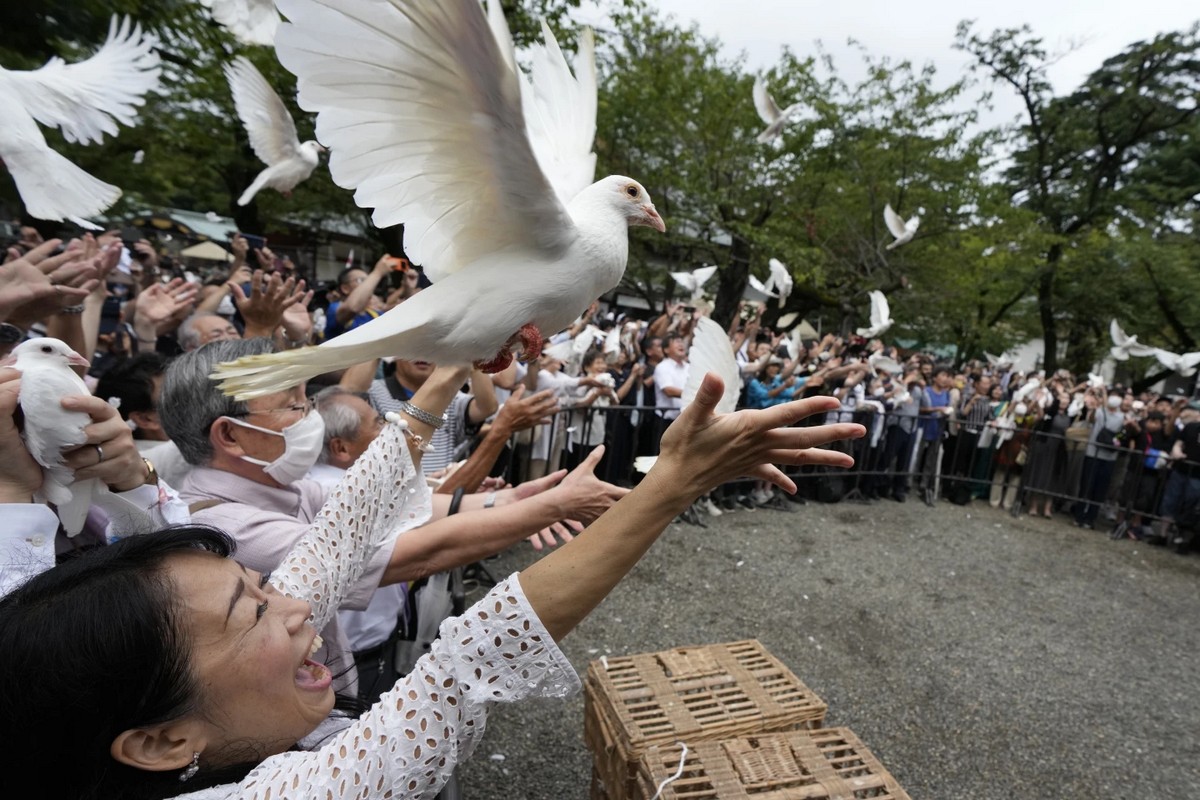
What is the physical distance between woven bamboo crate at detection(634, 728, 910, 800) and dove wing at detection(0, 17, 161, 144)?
8.27 feet

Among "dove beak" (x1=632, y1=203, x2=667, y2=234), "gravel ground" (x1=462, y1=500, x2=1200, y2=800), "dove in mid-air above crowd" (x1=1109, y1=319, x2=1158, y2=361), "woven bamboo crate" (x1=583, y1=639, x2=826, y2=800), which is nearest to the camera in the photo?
"dove beak" (x1=632, y1=203, x2=667, y2=234)

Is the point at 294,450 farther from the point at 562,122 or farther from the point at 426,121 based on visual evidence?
the point at 562,122

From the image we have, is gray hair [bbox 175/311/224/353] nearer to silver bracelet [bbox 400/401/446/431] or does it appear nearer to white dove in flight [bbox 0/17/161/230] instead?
white dove in flight [bbox 0/17/161/230]

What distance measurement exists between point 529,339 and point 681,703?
1605mm

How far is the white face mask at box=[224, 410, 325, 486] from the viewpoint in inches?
72.6

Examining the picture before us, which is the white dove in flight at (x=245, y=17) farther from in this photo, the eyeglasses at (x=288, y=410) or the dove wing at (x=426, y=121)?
the dove wing at (x=426, y=121)

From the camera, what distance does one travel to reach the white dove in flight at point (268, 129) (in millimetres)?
4012

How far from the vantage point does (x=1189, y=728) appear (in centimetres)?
390

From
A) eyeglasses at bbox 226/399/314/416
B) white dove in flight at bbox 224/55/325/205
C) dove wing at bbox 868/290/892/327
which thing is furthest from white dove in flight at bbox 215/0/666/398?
dove wing at bbox 868/290/892/327

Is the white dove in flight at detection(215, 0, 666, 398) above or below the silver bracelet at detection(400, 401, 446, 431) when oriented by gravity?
above

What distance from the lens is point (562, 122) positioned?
2.04m

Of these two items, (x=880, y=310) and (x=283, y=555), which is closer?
(x=283, y=555)

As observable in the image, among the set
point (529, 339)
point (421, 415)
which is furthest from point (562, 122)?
point (421, 415)

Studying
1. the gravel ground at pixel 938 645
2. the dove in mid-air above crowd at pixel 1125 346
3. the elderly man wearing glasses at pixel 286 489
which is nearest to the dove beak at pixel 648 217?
the elderly man wearing glasses at pixel 286 489
